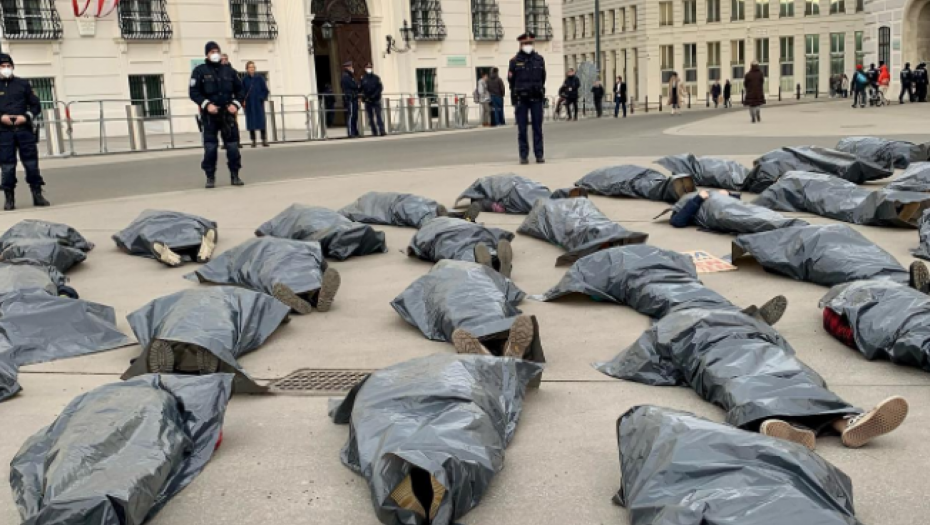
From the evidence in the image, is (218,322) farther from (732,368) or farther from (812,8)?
(812,8)

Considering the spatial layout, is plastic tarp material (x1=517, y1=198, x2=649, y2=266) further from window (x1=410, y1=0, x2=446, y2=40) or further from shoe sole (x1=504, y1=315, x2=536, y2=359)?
window (x1=410, y1=0, x2=446, y2=40)

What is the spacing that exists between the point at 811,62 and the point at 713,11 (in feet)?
26.1

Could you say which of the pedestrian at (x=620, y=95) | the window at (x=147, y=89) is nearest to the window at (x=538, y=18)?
the pedestrian at (x=620, y=95)

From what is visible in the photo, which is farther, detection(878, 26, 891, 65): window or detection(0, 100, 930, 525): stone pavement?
detection(878, 26, 891, 65): window

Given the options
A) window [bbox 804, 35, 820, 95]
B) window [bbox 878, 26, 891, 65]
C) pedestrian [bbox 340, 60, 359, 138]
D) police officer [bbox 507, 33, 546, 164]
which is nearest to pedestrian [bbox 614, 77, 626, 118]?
window [bbox 878, 26, 891, 65]

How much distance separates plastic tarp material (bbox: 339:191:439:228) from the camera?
9.30 metres

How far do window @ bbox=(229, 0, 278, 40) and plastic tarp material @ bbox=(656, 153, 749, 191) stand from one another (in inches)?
842

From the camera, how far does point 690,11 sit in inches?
2707

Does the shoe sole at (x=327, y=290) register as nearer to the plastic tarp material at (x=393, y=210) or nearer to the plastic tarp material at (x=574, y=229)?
the plastic tarp material at (x=574, y=229)

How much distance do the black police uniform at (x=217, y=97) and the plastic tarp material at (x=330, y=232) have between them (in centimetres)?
487

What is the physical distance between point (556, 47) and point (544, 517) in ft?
120

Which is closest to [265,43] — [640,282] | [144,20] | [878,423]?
[144,20]

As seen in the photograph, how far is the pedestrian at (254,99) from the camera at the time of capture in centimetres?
2169

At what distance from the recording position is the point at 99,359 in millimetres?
5426
